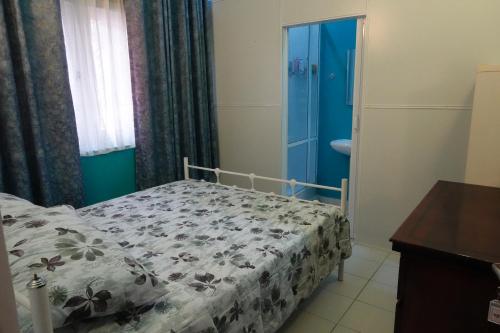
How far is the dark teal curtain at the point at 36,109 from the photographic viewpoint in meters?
2.48

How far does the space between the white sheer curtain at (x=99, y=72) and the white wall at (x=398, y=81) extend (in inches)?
49.7

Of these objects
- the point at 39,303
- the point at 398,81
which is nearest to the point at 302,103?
the point at 398,81

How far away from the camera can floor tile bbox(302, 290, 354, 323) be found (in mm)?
2309

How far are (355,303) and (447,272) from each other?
4.27 ft

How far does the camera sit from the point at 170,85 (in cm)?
360

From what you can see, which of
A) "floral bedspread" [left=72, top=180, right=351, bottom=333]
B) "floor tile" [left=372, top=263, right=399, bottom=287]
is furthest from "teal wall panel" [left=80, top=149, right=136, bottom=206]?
"floor tile" [left=372, top=263, right=399, bottom=287]

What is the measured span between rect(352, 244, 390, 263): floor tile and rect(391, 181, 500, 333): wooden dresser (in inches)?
64.9

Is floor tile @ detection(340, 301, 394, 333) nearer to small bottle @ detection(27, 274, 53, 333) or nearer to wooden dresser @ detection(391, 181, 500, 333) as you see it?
wooden dresser @ detection(391, 181, 500, 333)

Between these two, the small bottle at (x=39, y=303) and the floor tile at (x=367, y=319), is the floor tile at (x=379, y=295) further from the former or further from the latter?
the small bottle at (x=39, y=303)

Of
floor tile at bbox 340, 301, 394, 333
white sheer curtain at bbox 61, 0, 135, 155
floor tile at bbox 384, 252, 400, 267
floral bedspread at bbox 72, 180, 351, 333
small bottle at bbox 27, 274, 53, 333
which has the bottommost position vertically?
floor tile at bbox 340, 301, 394, 333

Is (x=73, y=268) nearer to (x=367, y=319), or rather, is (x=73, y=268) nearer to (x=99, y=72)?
(x=367, y=319)

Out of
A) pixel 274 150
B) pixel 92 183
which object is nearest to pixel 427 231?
pixel 274 150

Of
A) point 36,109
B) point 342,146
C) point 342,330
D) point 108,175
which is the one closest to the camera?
point 342,330

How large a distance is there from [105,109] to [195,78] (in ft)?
3.57
